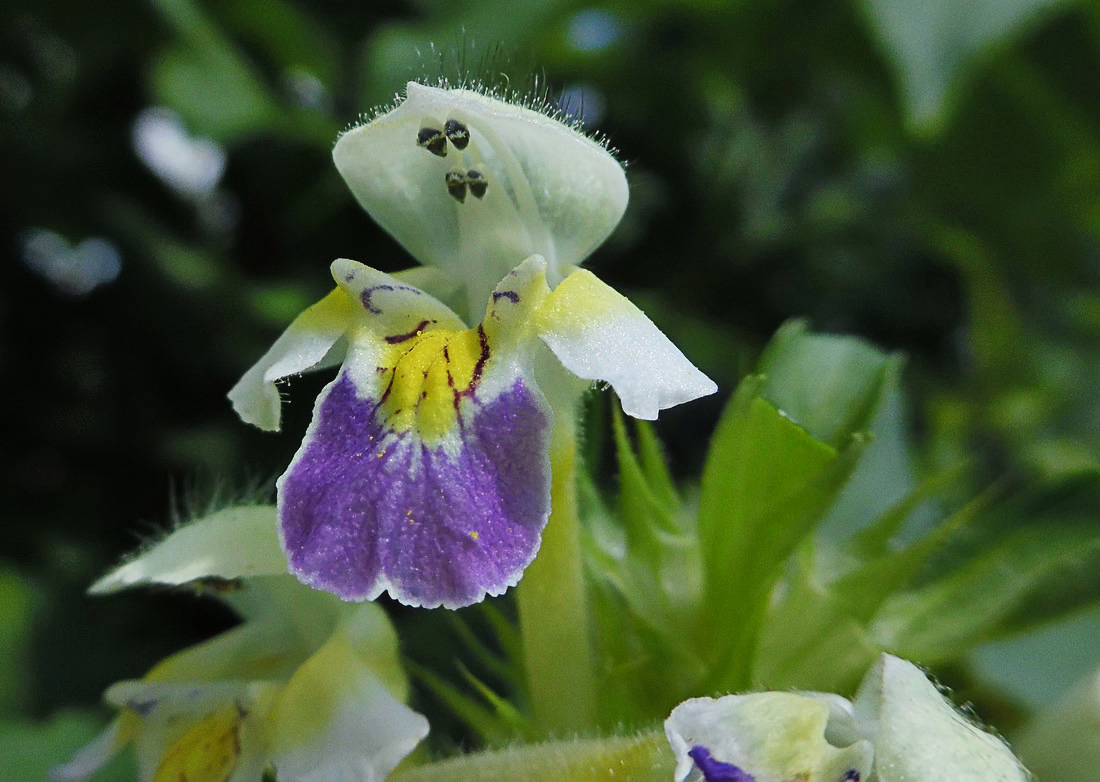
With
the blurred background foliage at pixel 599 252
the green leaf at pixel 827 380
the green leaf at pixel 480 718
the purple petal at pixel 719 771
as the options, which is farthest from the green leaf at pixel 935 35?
the purple petal at pixel 719 771

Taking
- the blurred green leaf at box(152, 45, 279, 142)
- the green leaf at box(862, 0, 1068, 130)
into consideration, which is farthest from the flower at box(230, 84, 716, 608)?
the blurred green leaf at box(152, 45, 279, 142)

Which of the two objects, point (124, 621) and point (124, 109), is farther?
point (124, 109)

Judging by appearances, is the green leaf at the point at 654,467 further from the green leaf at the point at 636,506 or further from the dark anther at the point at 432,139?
the dark anther at the point at 432,139

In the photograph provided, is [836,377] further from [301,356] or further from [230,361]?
[230,361]

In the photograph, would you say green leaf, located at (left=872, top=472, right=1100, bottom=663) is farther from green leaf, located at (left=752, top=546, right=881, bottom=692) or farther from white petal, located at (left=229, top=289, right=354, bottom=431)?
white petal, located at (left=229, top=289, right=354, bottom=431)

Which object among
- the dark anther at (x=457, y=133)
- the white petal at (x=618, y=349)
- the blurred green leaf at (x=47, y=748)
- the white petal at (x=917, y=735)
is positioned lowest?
the blurred green leaf at (x=47, y=748)

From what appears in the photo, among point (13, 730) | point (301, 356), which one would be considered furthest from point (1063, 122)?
point (13, 730)
